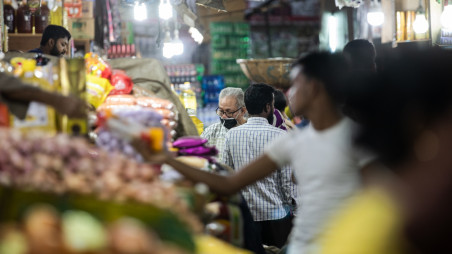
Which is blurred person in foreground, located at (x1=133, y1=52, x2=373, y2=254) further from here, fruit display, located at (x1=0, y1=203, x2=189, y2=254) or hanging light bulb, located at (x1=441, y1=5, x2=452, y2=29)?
hanging light bulb, located at (x1=441, y1=5, x2=452, y2=29)

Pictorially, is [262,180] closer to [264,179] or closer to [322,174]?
[264,179]

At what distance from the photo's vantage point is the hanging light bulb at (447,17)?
24.2 feet

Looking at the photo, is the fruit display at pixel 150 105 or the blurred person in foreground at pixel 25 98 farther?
the fruit display at pixel 150 105

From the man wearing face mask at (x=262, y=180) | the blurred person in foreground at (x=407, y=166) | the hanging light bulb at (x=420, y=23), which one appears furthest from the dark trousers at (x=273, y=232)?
the hanging light bulb at (x=420, y=23)

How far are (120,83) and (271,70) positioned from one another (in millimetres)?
5949

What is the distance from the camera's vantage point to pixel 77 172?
6.47 ft

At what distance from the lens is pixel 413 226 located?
4.31ft

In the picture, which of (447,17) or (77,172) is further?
(447,17)

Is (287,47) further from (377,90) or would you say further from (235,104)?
(377,90)

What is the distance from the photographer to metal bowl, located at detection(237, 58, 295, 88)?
29.3ft

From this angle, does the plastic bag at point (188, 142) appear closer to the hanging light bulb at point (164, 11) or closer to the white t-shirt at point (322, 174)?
the white t-shirt at point (322, 174)

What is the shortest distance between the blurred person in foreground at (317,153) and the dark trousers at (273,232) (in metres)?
1.97

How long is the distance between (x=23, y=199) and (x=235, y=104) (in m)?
4.05

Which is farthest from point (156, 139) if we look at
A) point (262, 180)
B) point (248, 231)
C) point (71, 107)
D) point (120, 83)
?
point (262, 180)
